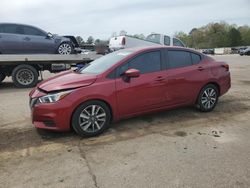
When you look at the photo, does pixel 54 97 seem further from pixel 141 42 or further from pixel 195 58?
pixel 141 42

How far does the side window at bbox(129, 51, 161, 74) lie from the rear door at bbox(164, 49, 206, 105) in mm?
212

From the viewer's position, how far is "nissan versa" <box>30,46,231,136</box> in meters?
5.25

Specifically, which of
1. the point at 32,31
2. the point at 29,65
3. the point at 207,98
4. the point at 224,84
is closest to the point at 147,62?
the point at 207,98

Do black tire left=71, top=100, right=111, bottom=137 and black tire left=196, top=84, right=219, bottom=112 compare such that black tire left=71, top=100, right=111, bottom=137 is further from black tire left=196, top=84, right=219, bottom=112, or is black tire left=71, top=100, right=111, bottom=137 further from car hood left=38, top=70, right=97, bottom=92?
black tire left=196, top=84, right=219, bottom=112

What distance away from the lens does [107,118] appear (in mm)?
5562

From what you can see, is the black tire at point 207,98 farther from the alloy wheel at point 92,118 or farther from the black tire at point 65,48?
the black tire at point 65,48

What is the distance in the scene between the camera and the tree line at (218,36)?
116062 mm

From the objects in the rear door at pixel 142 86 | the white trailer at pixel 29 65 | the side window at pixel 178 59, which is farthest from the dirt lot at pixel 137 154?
the white trailer at pixel 29 65

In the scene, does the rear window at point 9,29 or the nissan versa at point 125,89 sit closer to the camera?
the nissan versa at point 125,89

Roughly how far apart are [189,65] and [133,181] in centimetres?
364

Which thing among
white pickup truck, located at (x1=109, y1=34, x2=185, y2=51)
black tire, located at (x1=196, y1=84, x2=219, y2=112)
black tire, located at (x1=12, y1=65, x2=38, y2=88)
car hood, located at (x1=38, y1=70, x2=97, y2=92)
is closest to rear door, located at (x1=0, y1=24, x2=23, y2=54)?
black tire, located at (x1=12, y1=65, x2=38, y2=88)

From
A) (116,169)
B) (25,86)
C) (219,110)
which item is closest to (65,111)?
(116,169)

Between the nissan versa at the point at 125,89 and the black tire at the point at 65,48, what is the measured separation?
6622mm

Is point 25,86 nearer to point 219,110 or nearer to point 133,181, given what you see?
point 219,110
